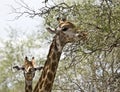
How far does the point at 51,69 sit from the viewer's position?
889 cm

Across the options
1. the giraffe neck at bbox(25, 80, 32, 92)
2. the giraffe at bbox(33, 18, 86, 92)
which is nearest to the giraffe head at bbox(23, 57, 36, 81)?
the giraffe neck at bbox(25, 80, 32, 92)

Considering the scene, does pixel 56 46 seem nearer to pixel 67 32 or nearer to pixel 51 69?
pixel 67 32

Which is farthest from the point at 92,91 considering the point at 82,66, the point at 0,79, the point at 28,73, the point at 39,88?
the point at 0,79

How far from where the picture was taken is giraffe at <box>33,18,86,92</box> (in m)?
8.75

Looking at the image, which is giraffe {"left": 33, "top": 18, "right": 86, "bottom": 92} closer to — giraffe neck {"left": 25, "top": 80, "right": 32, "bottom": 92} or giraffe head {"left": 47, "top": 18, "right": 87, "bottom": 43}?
giraffe head {"left": 47, "top": 18, "right": 87, "bottom": 43}

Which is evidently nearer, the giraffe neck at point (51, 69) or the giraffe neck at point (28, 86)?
the giraffe neck at point (51, 69)

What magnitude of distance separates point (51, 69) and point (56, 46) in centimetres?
51

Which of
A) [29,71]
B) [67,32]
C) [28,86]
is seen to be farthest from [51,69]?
[29,71]

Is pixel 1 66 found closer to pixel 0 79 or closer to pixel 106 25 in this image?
pixel 0 79

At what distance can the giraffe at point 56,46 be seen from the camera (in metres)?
8.75

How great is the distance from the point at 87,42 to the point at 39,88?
1478 mm

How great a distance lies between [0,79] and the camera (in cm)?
3203

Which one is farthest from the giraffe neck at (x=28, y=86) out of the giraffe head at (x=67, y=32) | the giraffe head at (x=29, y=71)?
the giraffe head at (x=67, y=32)

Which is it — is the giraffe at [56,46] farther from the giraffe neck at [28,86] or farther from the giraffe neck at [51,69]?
the giraffe neck at [28,86]
